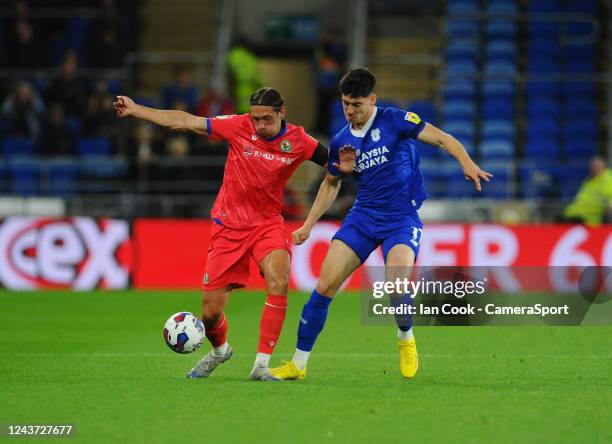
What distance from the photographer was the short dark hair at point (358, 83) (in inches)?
333

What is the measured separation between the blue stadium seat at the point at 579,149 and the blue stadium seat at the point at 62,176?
9.21 m

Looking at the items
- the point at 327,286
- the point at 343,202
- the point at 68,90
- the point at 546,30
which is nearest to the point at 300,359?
the point at 327,286

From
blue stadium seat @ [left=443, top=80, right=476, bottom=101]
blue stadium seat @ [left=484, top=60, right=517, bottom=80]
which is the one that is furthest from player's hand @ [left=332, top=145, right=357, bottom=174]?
blue stadium seat @ [left=484, top=60, right=517, bottom=80]

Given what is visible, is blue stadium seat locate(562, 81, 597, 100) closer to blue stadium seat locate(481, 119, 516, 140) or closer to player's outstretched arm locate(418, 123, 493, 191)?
blue stadium seat locate(481, 119, 516, 140)

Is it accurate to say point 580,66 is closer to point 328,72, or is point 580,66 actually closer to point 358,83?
point 328,72

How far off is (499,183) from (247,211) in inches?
494

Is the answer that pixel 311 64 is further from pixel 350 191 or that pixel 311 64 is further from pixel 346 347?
pixel 346 347

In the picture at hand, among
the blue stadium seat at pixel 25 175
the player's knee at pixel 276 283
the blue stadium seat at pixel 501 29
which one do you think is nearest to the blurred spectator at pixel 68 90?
the blue stadium seat at pixel 25 175

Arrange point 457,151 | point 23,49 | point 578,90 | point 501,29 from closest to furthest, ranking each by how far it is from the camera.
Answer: point 457,151, point 23,49, point 578,90, point 501,29

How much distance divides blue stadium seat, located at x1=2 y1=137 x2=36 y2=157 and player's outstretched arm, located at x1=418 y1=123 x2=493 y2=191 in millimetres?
14970

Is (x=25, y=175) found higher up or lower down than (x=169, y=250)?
higher up

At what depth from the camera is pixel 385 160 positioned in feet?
28.7

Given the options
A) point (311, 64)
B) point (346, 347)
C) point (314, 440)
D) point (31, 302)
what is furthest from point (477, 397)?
point (311, 64)

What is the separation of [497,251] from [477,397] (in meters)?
10.7
